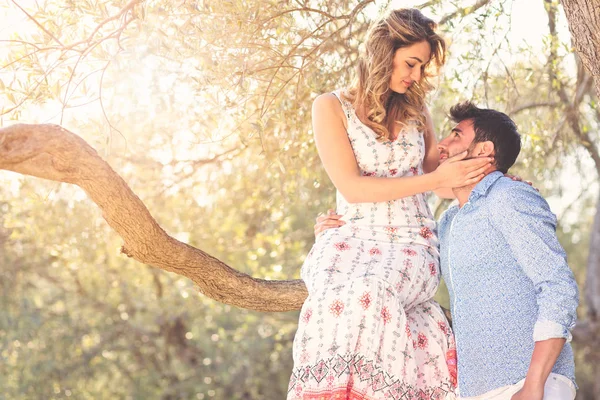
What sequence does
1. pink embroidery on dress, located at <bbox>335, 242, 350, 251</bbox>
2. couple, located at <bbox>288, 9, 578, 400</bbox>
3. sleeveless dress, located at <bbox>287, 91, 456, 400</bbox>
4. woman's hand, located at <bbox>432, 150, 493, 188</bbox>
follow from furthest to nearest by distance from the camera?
pink embroidery on dress, located at <bbox>335, 242, 350, 251</bbox> < woman's hand, located at <bbox>432, 150, 493, 188</bbox> < sleeveless dress, located at <bbox>287, 91, 456, 400</bbox> < couple, located at <bbox>288, 9, 578, 400</bbox>

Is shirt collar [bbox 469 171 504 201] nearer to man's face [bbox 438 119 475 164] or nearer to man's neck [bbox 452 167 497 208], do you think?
man's neck [bbox 452 167 497 208]

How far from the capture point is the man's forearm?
2.64m

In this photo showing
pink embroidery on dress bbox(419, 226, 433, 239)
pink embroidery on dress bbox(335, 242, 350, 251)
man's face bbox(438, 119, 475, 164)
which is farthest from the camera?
pink embroidery on dress bbox(419, 226, 433, 239)

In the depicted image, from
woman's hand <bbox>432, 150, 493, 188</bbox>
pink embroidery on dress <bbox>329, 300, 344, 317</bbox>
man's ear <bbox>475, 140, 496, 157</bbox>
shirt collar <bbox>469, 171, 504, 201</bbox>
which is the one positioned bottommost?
pink embroidery on dress <bbox>329, 300, 344, 317</bbox>

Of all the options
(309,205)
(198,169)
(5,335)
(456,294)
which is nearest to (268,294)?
(456,294)

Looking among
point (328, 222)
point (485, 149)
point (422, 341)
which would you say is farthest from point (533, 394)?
point (328, 222)

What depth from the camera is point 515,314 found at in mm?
2869

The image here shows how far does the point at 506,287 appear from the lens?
9.52ft

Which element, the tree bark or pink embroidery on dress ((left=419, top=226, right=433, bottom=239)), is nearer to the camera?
the tree bark

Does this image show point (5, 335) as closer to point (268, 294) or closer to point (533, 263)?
point (268, 294)

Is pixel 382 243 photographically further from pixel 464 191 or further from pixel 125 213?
pixel 125 213

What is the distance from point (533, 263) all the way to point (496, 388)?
483mm

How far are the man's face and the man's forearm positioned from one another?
36.5 inches

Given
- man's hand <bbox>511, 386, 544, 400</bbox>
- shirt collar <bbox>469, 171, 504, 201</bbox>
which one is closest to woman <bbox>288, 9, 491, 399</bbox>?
shirt collar <bbox>469, 171, 504, 201</bbox>
